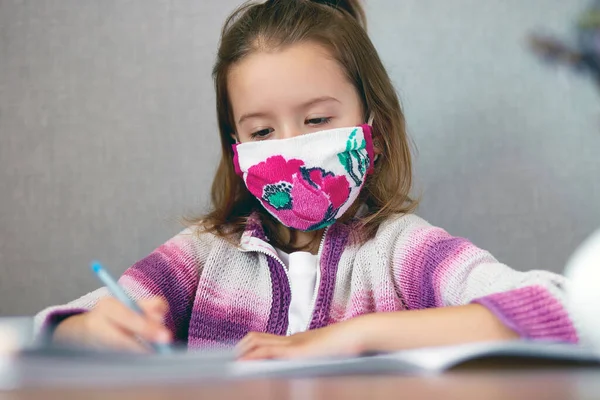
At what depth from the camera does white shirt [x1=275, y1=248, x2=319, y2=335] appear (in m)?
1.01

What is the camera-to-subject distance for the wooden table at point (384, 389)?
1.26 feet

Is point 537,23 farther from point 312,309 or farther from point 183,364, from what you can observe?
point 183,364

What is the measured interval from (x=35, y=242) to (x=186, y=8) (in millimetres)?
537

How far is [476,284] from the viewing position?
82 centimetres

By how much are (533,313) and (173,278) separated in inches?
22.9

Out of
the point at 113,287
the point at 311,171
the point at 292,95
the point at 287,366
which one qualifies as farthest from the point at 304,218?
the point at 287,366

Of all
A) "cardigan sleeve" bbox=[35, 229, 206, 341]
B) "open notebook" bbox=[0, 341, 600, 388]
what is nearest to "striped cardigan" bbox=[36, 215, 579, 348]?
"cardigan sleeve" bbox=[35, 229, 206, 341]

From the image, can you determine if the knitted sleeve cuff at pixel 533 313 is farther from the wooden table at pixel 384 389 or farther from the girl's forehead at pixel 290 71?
the girl's forehead at pixel 290 71

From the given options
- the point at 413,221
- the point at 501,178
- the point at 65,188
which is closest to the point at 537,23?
the point at 501,178

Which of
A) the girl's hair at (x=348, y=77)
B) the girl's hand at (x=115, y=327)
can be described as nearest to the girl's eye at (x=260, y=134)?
the girl's hair at (x=348, y=77)

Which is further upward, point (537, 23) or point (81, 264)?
point (537, 23)

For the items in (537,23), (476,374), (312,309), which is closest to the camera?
(476,374)

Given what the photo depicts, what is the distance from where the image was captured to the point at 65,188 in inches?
51.5

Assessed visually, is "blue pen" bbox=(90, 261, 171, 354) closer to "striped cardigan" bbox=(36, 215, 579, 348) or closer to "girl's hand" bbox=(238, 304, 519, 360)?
"girl's hand" bbox=(238, 304, 519, 360)
